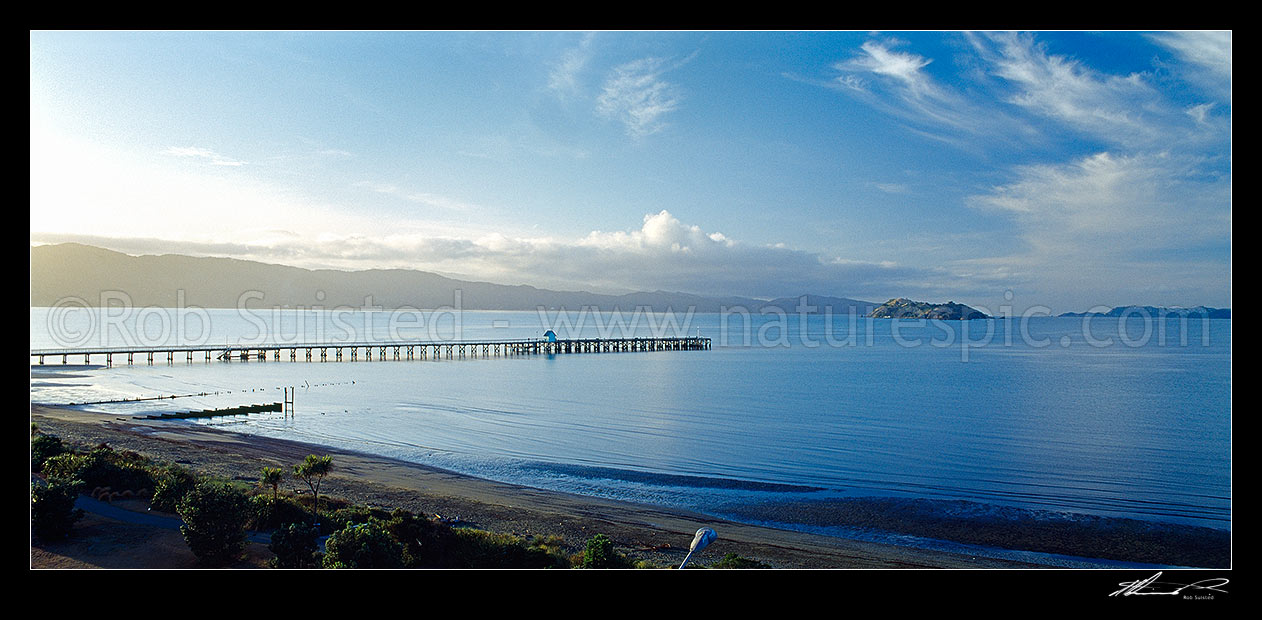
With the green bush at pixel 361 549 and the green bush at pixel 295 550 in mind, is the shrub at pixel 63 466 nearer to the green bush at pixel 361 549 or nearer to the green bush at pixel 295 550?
the green bush at pixel 295 550

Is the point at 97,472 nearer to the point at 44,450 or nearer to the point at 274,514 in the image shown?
the point at 44,450

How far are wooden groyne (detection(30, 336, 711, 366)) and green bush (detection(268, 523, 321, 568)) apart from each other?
1987 inches

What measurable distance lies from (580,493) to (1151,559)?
11.4m

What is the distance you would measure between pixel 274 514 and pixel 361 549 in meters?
3.84

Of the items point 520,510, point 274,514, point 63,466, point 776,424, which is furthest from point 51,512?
point 776,424

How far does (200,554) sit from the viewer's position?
775 cm

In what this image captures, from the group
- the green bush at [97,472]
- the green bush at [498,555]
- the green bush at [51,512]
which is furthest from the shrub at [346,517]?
the green bush at [97,472]

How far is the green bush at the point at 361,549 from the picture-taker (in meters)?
7.12

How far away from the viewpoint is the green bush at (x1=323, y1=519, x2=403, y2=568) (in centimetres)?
712

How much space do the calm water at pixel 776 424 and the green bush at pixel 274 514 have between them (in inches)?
289

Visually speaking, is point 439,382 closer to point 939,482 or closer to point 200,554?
point 939,482
